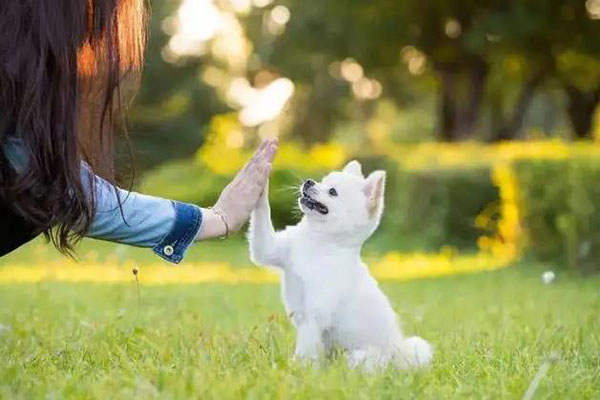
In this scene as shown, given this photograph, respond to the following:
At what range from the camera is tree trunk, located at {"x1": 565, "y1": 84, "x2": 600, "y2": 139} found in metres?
31.1

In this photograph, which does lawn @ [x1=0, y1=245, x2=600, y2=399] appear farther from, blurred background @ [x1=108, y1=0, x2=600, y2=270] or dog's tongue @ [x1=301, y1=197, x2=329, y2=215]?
blurred background @ [x1=108, y1=0, x2=600, y2=270]

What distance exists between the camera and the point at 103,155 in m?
3.96

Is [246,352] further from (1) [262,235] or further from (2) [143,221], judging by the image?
(2) [143,221]

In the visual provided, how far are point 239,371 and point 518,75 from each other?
29.8 m

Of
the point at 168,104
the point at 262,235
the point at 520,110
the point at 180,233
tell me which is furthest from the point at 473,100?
the point at 180,233

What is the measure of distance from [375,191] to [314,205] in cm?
27

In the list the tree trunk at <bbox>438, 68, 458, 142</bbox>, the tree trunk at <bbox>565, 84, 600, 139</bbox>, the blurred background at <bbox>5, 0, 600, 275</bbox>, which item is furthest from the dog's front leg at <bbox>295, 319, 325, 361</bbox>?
the tree trunk at <bbox>565, 84, 600, 139</bbox>

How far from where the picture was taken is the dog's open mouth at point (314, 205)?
14.7ft

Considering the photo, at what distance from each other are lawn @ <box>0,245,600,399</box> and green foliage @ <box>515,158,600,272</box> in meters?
2.44

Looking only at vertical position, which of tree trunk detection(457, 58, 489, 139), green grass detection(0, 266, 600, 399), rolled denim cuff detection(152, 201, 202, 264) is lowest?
tree trunk detection(457, 58, 489, 139)

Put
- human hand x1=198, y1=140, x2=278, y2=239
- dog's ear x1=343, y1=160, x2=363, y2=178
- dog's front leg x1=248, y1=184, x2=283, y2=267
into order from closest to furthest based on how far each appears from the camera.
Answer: human hand x1=198, y1=140, x2=278, y2=239, dog's front leg x1=248, y1=184, x2=283, y2=267, dog's ear x1=343, y1=160, x2=363, y2=178

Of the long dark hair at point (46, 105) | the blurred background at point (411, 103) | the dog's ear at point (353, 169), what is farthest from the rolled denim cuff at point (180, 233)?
the blurred background at point (411, 103)

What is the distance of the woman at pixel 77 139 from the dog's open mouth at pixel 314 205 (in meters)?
0.39

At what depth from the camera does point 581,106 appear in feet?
104
